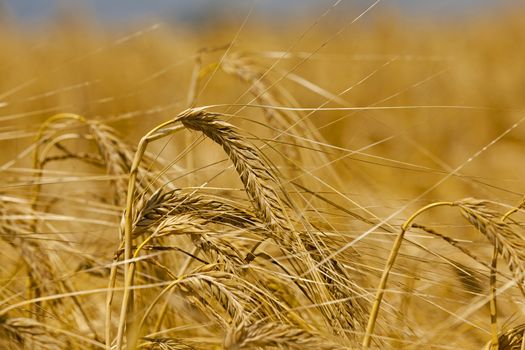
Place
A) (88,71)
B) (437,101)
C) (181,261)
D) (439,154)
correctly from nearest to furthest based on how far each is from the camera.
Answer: (181,261) < (439,154) < (437,101) < (88,71)

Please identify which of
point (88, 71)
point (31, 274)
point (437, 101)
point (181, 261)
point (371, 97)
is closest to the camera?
point (31, 274)

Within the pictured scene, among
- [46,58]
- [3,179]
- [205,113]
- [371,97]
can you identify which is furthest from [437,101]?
[205,113]

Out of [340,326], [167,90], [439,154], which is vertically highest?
[167,90]

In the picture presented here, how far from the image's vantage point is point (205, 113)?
0.90 meters

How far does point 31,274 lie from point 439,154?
3.21 m

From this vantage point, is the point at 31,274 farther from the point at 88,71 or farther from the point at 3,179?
the point at 88,71

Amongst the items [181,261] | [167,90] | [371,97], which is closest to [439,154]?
[371,97]

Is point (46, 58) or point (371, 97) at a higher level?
point (46, 58)

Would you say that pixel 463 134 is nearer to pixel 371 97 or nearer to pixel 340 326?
pixel 371 97

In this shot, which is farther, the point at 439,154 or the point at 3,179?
the point at 439,154

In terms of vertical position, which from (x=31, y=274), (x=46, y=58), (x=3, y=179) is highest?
(x=46, y=58)

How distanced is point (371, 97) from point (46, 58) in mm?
2338

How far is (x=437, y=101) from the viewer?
4.68 m

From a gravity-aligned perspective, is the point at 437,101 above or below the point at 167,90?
below
